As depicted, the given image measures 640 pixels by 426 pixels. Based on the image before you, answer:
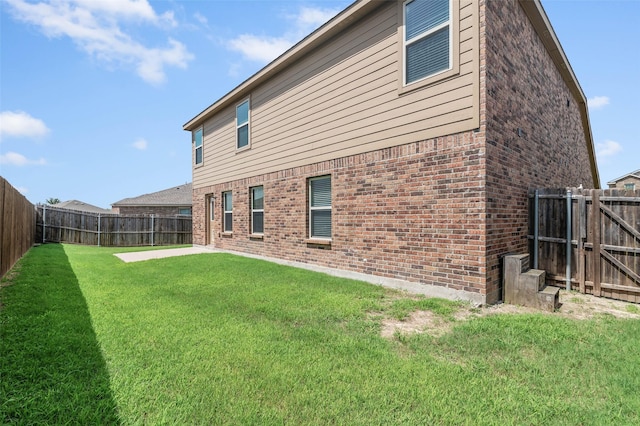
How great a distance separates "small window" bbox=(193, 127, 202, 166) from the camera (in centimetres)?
1441

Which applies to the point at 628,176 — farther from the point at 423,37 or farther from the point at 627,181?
the point at 423,37

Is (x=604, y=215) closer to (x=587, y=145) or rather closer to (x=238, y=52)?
(x=238, y=52)

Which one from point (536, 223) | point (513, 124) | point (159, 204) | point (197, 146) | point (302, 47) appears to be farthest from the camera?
point (159, 204)

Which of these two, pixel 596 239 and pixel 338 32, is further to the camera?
pixel 338 32

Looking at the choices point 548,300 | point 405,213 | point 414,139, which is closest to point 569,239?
point 548,300

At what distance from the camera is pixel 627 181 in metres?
29.1

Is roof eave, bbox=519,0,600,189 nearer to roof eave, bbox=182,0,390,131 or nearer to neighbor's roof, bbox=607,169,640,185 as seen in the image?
roof eave, bbox=182,0,390,131

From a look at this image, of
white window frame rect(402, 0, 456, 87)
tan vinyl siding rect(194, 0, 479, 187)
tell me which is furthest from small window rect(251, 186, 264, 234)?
white window frame rect(402, 0, 456, 87)

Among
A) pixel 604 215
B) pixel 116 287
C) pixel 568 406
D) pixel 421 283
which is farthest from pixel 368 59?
pixel 116 287

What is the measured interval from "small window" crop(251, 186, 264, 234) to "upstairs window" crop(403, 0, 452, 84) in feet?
19.5

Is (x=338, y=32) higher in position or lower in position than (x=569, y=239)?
higher

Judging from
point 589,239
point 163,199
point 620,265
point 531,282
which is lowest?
point 531,282

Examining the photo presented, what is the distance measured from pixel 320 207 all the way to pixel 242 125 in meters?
5.19

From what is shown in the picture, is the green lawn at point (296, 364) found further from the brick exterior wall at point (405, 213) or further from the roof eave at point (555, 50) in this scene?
the roof eave at point (555, 50)
